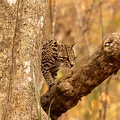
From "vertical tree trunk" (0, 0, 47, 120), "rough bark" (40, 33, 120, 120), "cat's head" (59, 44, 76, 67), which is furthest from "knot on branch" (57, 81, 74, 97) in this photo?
"cat's head" (59, 44, 76, 67)

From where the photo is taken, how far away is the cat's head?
652 centimetres

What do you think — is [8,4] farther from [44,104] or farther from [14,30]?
[44,104]

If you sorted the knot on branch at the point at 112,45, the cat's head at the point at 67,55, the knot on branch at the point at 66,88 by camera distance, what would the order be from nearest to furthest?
1. the knot on branch at the point at 112,45
2. the knot on branch at the point at 66,88
3. the cat's head at the point at 67,55

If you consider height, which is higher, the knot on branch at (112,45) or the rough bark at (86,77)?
the knot on branch at (112,45)

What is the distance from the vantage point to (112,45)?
4.55 metres

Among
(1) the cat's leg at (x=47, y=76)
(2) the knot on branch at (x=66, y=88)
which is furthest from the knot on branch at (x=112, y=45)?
(1) the cat's leg at (x=47, y=76)

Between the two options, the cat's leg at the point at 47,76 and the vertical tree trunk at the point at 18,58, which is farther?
the cat's leg at the point at 47,76

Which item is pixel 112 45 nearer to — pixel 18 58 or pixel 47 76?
pixel 18 58

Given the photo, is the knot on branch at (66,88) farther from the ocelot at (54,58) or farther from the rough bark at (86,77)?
the ocelot at (54,58)

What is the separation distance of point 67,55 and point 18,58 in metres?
1.80

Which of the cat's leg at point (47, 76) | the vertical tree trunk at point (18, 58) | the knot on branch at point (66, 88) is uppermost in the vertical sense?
the vertical tree trunk at point (18, 58)

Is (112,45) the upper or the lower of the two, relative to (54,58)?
upper

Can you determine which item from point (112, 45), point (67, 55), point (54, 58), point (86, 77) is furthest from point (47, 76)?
point (112, 45)

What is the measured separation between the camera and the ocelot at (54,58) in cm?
656
